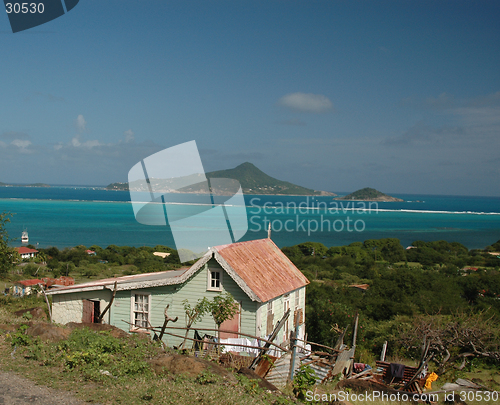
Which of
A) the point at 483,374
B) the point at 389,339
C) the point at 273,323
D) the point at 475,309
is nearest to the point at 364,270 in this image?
the point at 475,309

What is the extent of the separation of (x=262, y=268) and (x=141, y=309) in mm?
4615

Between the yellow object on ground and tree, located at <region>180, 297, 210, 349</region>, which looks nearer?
the yellow object on ground

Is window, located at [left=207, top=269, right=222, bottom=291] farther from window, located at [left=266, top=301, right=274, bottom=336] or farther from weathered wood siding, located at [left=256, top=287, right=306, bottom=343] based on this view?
window, located at [left=266, top=301, right=274, bottom=336]

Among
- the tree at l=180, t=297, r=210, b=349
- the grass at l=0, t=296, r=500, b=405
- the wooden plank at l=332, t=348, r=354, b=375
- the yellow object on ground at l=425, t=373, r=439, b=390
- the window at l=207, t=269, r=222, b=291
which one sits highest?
the window at l=207, t=269, r=222, b=291

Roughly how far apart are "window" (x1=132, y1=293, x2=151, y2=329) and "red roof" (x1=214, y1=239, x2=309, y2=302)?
3.27m

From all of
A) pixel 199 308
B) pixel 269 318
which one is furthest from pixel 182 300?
pixel 269 318

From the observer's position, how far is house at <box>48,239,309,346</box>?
14070 millimetres

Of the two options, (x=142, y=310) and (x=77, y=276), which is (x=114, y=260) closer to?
(x=77, y=276)

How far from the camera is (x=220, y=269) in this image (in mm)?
14508

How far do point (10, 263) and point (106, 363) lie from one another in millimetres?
14700

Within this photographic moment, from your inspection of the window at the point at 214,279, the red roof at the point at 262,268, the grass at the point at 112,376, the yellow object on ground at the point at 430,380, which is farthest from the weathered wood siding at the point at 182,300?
the yellow object on ground at the point at 430,380

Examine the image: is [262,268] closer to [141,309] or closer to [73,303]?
[141,309]

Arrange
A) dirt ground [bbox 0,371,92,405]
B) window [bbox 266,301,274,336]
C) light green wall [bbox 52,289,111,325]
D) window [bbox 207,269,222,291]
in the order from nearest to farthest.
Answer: dirt ground [bbox 0,371,92,405]
window [bbox 207,269,222,291]
window [bbox 266,301,274,336]
light green wall [bbox 52,289,111,325]

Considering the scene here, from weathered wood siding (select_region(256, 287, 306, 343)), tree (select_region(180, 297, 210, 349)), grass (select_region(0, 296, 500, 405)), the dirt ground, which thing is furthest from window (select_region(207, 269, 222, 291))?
the dirt ground
